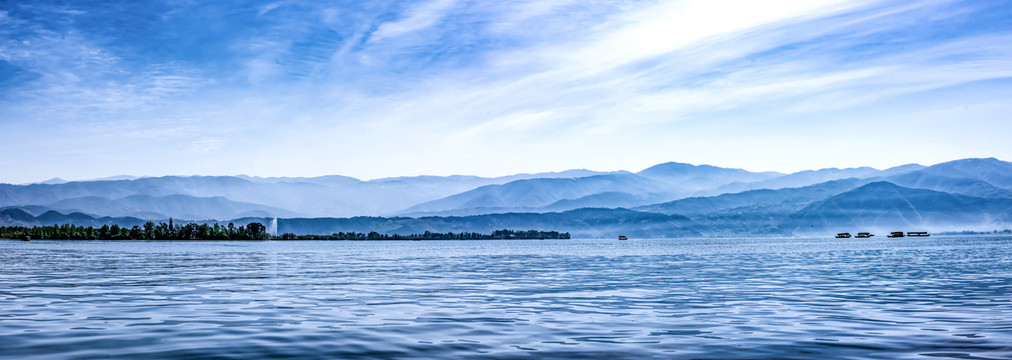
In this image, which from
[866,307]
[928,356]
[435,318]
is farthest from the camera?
[866,307]

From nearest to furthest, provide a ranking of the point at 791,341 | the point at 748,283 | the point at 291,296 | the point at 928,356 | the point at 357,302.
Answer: the point at 928,356, the point at 791,341, the point at 357,302, the point at 291,296, the point at 748,283

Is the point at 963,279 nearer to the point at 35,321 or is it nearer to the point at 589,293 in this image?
the point at 589,293

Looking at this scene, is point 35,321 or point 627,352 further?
point 35,321

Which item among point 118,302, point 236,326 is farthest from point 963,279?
point 118,302

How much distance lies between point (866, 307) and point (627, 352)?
2126 centimetres

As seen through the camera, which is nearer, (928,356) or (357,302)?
(928,356)

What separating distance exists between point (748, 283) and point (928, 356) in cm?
3664

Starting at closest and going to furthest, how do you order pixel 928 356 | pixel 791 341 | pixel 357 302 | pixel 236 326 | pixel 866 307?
pixel 928 356 < pixel 791 341 < pixel 236 326 < pixel 866 307 < pixel 357 302

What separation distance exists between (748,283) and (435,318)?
3309 centimetres

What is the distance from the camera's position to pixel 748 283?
6150 cm

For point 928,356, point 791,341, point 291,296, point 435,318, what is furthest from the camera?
point 291,296

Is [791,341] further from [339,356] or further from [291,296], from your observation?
[291,296]

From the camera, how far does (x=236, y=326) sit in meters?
33.2

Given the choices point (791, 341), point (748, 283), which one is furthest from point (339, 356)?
point (748, 283)
